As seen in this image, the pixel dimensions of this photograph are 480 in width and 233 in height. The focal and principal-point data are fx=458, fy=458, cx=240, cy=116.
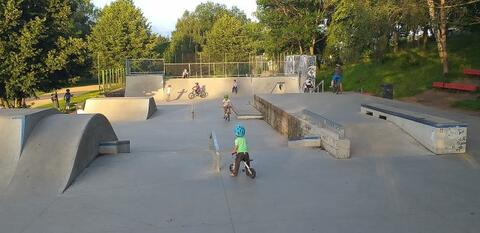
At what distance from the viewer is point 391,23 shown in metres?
19.5

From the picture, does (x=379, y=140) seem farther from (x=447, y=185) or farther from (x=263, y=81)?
(x=263, y=81)

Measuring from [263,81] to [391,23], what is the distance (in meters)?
20.9

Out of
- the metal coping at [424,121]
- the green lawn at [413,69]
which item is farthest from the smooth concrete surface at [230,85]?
the metal coping at [424,121]

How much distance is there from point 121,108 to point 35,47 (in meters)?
4.93

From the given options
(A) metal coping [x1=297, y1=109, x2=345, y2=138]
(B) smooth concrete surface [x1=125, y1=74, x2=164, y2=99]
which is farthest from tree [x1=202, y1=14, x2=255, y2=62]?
(A) metal coping [x1=297, y1=109, x2=345, y2=138]

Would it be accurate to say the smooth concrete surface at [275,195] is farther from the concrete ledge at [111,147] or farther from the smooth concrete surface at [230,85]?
the smooth concrete surface at [230,85]

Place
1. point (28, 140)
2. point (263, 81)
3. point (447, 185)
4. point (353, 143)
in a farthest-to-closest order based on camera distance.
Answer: point (263, 81)
point (353, 143)
point (28, 140)
point (447, 185)

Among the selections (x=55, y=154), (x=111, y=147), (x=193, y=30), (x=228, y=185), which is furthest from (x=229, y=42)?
(x=228, y=185)

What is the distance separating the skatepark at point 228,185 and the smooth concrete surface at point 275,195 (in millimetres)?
18

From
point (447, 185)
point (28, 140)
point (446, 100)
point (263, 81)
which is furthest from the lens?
point (263, 81)

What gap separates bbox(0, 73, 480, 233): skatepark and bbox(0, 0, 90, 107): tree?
11140 millimetres

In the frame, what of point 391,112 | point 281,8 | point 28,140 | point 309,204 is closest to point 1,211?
point 28,140

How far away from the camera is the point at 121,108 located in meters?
23.4

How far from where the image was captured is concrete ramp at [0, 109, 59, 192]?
27.9 ft
